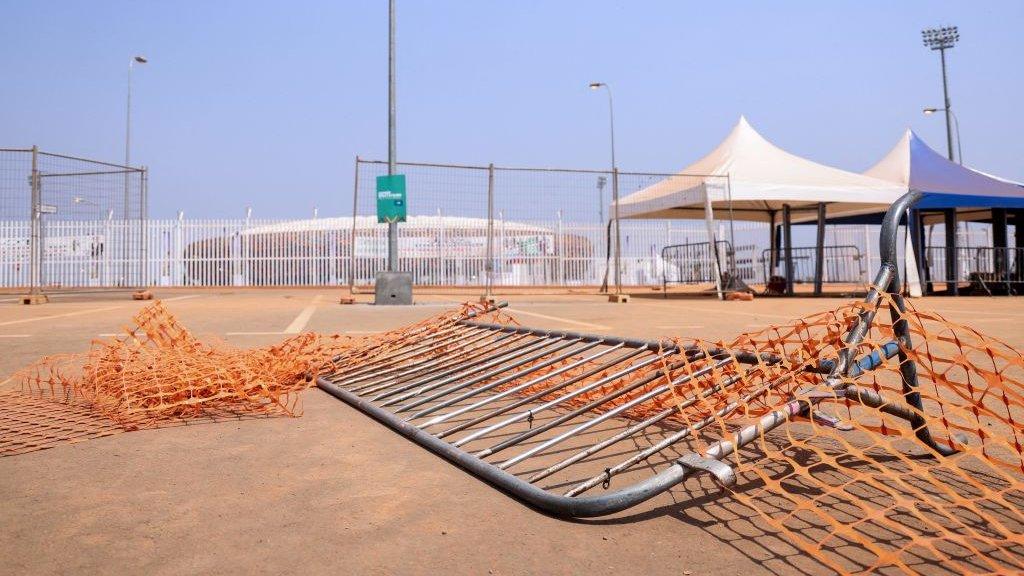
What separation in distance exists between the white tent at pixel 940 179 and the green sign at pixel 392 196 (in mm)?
11170

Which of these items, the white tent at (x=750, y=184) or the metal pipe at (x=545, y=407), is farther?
the white tent at (x=750, y=184)

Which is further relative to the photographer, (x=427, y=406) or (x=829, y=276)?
(x=829, y=276)

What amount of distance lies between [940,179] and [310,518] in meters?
19.3

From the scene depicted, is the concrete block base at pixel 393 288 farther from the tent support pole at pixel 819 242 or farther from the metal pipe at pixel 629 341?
the tent support pole at pixel 819 242

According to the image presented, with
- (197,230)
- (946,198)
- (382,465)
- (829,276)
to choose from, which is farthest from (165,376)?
(829,276)

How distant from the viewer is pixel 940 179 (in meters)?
17.0

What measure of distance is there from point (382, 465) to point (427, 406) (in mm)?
1164

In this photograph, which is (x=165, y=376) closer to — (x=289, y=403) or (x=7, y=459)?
(x=289, y=403)

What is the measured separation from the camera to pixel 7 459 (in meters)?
2.45

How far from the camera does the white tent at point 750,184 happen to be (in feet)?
49.8

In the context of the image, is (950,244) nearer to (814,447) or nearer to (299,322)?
(299,322)

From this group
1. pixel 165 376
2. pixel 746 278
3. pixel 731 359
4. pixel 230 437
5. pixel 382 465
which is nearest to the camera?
pixel 382 465

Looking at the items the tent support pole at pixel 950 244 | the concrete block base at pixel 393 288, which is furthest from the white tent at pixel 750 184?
the concrete block base at pixel 393 288

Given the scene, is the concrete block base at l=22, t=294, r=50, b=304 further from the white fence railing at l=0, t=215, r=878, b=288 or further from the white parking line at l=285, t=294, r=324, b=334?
the white fence railing at l=0, t=215, r=878, b=288
